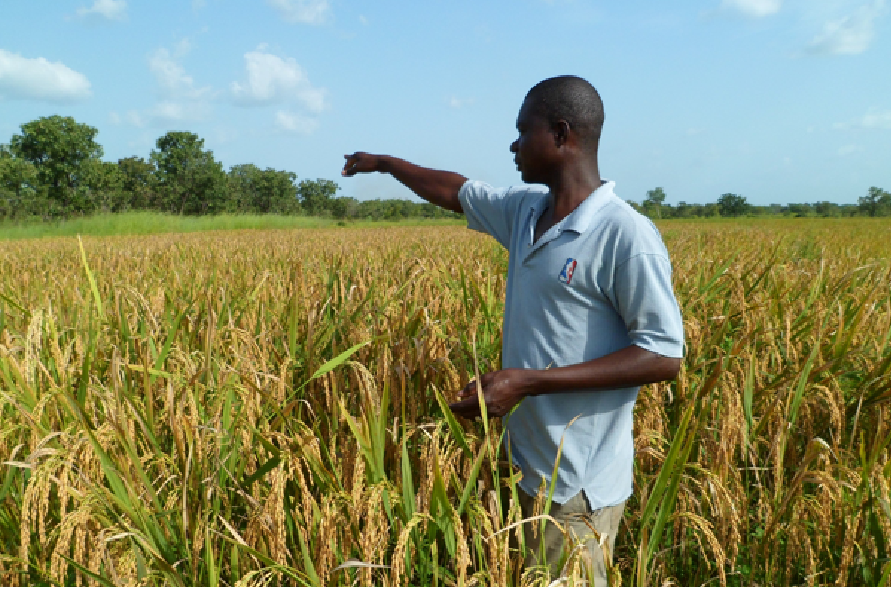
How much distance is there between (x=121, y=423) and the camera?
143 cm

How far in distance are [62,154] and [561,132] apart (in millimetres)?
58046

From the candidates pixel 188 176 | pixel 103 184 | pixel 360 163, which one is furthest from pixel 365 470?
pixel 188 176

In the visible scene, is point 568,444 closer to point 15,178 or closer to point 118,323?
point 118,323

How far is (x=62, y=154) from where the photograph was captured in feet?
156

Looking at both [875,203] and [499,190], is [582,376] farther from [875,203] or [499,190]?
[875,203]

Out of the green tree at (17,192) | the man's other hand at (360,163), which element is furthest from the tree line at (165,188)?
the man's other hand at (360,163)

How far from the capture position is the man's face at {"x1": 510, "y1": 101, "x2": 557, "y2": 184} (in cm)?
147

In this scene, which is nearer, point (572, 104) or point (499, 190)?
point (572, 104)

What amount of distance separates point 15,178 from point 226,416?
2099 inches

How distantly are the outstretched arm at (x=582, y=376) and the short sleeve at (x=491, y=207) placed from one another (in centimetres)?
64

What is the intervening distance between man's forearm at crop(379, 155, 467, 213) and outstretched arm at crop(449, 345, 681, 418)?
0.92 meters

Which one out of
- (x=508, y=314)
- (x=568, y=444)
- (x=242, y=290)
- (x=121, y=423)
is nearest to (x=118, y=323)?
(x=242, y=290)

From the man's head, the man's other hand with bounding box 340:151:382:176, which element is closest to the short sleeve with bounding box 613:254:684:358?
the man's head

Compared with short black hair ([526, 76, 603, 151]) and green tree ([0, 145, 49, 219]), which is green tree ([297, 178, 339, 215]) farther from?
short black hair ([526, 76, 603, 151])
